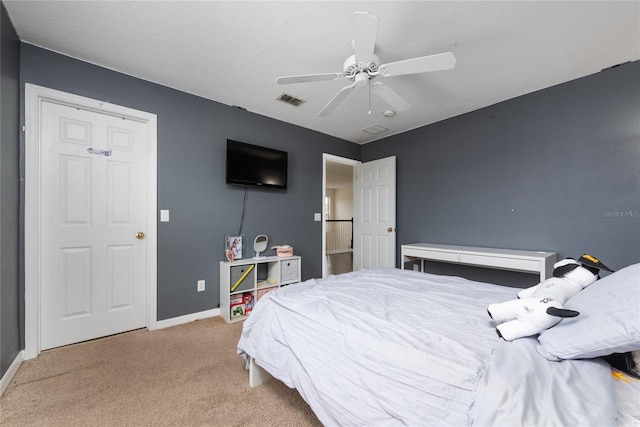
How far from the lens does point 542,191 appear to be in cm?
265

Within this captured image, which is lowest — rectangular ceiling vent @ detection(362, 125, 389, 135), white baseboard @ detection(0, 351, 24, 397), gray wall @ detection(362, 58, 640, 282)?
white baseboard @ detection(0, 351, 24, 397)

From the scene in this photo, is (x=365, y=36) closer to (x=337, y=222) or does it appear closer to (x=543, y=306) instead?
(x=543, y=306)

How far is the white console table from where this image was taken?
2346 mm

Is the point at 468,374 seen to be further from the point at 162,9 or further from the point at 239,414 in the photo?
the point at 162,9

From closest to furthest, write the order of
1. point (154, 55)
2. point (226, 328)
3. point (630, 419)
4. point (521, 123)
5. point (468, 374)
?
point (630, 419), point (468, 374), point (154, 55), point (226, 328), point (521, 123)

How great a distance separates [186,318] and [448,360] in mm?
2664

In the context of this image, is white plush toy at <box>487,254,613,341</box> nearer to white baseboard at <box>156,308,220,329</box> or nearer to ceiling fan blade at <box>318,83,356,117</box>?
ceiling fan blade at <box>318,83,356,117</box>

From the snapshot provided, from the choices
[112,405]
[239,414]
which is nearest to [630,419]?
[239,414]

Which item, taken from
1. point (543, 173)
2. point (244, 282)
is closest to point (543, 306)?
point (543, 173)

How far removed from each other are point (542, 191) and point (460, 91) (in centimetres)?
132

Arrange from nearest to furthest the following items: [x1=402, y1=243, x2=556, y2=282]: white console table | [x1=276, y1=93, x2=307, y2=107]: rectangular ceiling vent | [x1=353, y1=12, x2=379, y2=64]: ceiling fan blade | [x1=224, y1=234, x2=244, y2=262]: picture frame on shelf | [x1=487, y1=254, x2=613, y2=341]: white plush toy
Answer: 1. [x1=487, y1=254, x2=613, y2=341]: white plush toy
2. [x1=353, y1=12, x2=379, y2=64]: ceiling fan blade
3. [x1=402, y1=243, x2=556, y2=282]: white console table
4. [x1=276, y1=93, x2=307, y2=107]: rectangular ceiling vent
5. [x1=224, y1=234, x2=244, y2=262]: picture frame on shelf

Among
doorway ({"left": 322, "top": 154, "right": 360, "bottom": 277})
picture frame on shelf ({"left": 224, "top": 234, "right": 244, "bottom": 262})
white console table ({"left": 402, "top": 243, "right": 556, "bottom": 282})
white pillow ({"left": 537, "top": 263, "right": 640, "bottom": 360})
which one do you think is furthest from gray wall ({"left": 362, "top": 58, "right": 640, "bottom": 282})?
picture frame on shelf ({"left": 224, "top": 234, "right": 244, "bottom": 262})

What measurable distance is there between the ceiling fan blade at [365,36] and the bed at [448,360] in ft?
4.81

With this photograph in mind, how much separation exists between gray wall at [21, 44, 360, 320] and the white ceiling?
146 millimetres
